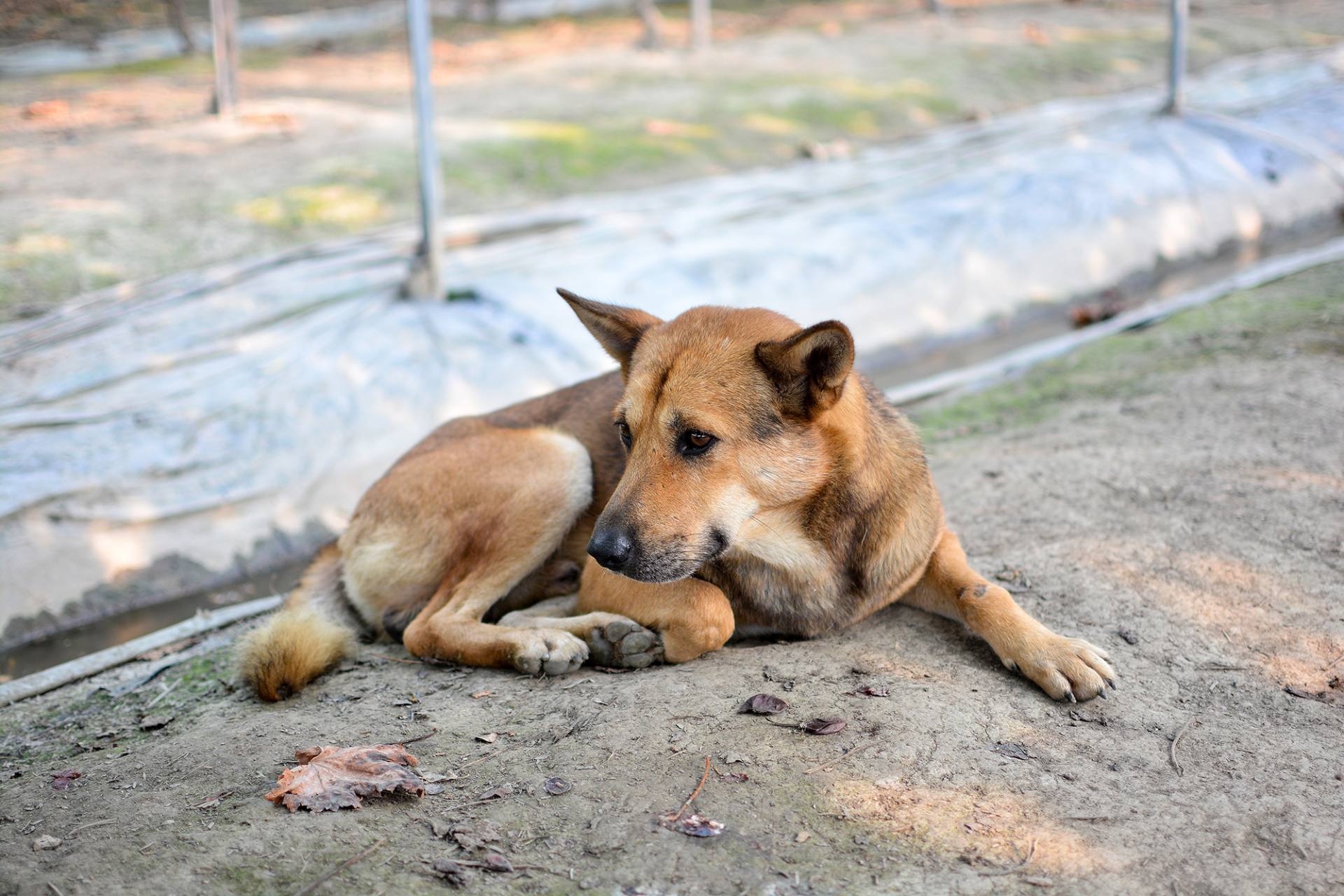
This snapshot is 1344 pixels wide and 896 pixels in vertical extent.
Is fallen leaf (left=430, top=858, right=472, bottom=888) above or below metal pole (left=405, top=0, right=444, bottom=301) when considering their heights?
below

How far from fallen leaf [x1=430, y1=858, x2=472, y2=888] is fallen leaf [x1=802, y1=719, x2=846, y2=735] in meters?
1.04

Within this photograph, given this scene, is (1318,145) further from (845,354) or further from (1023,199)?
(845,354)

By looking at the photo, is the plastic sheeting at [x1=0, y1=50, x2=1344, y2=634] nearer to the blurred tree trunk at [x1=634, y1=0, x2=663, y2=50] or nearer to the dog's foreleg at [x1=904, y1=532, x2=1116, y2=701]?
the dog's foreleg at [x1=904, y1=532, x2=1116, y2=701]

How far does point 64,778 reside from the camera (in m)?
3.02

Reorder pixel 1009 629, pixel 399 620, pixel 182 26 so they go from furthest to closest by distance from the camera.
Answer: pixel 182 26, pixel 399 620, pixel 1009 629

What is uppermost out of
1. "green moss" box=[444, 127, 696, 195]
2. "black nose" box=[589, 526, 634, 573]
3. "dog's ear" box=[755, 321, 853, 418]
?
"green moss" box=[444, 127, 696, 195]

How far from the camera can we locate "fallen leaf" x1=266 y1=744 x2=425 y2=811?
8.66 ft

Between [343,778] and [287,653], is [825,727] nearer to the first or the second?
[343,778]

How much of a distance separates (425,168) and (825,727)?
4.71 meters

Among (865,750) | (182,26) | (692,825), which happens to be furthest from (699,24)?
(692,825)

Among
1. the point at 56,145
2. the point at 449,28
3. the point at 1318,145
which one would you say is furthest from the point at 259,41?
the point at 1318,145

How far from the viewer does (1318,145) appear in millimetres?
10242

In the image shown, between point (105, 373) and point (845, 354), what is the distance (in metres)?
4.53

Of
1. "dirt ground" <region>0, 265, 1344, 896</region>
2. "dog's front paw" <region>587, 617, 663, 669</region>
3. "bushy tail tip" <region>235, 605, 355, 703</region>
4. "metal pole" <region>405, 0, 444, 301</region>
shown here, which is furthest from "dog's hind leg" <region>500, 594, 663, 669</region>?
"metal pole" <region>405, 0, 444, 301</region>
